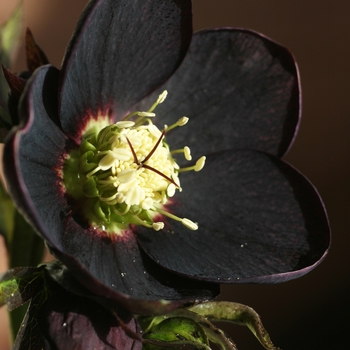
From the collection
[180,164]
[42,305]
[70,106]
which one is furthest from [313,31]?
[42,305]

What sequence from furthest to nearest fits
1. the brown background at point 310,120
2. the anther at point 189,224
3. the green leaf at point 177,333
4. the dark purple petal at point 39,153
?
the brown background at point 310,120, the anther at point 189,224, the green leaf at point 177,333, the dark purple petal at point 39,153

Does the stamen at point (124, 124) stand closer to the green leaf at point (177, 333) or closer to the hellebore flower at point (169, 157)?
the hellebore flower at point (169, 157)

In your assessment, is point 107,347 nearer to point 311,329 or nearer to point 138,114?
point 138,114

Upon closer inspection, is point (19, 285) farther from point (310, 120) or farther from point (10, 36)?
point (310, 120)

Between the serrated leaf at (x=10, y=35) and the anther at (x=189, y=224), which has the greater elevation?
the serrated leaf at (x=10, y=35)

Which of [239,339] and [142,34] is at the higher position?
[142,34]

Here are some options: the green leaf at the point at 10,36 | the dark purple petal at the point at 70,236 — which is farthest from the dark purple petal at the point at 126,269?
the green leaf at the point at 10,36
